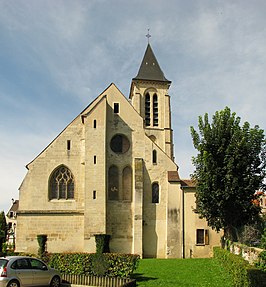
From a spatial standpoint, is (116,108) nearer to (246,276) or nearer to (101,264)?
(101,264)

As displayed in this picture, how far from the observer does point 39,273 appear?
43.1 feet

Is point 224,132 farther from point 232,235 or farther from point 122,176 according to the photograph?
point 122,176

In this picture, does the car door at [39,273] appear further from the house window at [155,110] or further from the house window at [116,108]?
the house window at [155,110]

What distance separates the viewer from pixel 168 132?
4134 cm

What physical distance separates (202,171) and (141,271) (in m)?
7.16

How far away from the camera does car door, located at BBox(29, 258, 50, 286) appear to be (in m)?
13.0

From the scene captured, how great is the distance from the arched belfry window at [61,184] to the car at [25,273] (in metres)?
15.1

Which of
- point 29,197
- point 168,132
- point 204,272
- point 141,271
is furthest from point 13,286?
point 168,132

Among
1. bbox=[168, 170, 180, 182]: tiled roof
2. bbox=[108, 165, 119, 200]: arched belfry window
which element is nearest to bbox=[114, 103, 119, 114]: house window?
bbox=[108, 165, 119, 200]: arched belfry window

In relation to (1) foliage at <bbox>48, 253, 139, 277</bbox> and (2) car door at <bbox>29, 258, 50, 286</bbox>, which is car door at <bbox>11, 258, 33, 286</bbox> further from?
(1) foliage at <bbox>48, 253, 139, 277</bbox>

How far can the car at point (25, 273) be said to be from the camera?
1195 centimetres

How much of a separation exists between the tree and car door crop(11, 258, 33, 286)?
12.0m

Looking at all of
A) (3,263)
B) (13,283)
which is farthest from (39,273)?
(3,263)

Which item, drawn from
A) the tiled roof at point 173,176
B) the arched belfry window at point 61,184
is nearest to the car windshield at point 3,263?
the arched belfry window at point 61,184
